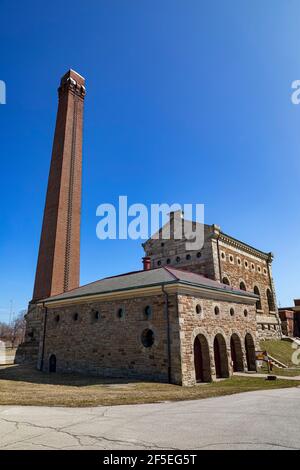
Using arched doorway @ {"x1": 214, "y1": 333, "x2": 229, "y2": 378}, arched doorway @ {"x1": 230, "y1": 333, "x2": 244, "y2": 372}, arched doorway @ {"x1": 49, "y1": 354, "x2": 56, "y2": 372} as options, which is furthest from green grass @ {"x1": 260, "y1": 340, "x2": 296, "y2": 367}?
arched doorway @ {"x1": 49, "y1": 354, "x2": 56, "y2": 372}

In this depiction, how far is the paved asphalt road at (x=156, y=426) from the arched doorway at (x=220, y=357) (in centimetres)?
857

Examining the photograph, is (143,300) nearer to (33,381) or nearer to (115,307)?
(115,307)

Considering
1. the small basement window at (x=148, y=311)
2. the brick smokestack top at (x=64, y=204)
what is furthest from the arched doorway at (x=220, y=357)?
the brick smokestack top at (x=64, y=204)

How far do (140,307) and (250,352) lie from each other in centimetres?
946

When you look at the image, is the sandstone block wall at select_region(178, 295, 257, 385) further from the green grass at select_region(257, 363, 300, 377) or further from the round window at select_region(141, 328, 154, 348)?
the round window at select_region(141, 328, 154, 348)

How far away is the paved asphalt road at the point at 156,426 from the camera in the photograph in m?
5.13

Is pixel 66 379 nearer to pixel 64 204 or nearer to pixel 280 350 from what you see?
pixel 64 204

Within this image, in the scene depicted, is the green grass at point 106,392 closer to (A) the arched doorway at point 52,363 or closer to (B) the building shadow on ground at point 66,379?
(B) the building shadow on ground at point 66,379

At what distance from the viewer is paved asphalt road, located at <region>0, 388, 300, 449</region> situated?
16.8 ft

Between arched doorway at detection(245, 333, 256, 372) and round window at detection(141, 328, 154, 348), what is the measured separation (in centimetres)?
833

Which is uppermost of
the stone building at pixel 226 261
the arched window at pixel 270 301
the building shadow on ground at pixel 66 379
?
the stone building at pixel 226 261
